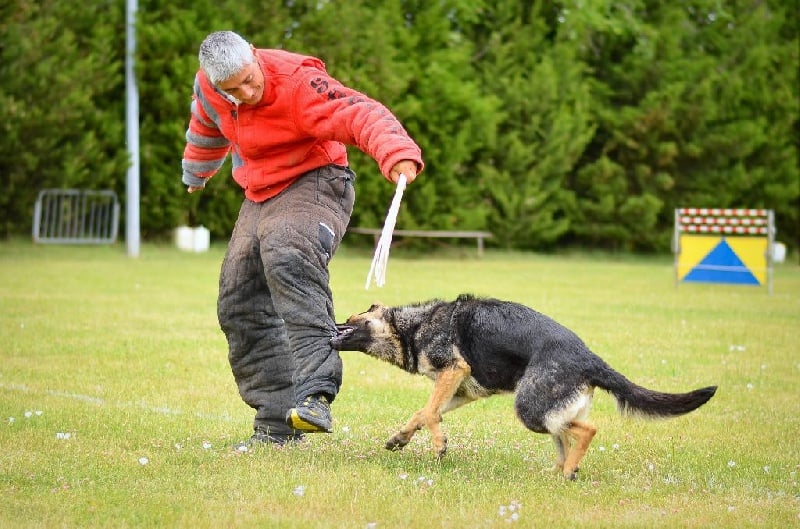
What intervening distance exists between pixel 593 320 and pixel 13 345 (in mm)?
6502

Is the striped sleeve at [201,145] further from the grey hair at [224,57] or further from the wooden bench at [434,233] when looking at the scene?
the wooden bench at [434,233]

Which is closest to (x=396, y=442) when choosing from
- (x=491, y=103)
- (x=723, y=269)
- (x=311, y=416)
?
(x=311, y=416)

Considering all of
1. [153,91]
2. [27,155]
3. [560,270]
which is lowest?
[560,270]

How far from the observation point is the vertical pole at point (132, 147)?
21203 mm

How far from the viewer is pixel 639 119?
25.9 meters

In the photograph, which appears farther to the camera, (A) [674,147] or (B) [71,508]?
(A) [674,147]

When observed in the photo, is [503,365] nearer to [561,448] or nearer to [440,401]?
[440,401]

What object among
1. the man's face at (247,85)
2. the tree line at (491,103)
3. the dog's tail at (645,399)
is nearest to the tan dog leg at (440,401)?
the dog's tail at (645,399)

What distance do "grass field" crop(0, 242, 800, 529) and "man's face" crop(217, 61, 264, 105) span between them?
1.83m

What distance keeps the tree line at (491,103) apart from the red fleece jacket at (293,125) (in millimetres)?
15552

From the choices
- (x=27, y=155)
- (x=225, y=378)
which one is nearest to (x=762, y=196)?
(x=27, y=155)

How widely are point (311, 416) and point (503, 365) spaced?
42.4 inches

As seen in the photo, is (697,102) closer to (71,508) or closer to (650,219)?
(650,219)

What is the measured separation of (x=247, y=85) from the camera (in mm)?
5336
